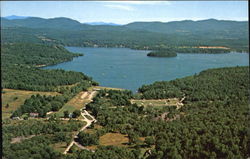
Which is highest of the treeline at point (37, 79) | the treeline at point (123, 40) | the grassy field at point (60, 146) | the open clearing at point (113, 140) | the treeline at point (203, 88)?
the treeline at point (123, 40)

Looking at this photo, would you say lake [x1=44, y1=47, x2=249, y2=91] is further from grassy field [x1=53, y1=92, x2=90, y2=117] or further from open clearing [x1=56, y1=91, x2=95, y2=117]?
grassy field [x1=53, y1=92, x2=90, y2=117]

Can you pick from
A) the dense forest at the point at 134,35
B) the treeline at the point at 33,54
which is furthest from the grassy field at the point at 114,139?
the dense forest at the point at 134,35

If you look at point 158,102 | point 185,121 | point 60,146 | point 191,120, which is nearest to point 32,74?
point 158,102

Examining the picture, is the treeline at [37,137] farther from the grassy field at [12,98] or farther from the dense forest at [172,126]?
the grassy field at [12,98]

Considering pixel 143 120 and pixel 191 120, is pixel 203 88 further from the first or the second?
pixel 143 120

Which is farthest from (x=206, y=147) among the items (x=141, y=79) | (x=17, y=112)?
(x=141, y=79)

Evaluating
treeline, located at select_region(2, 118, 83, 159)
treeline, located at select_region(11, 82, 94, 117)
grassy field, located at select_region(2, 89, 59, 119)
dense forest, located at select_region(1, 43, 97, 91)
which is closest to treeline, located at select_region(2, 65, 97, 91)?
dense forest, located at select_region(1, 43, 97, 91)

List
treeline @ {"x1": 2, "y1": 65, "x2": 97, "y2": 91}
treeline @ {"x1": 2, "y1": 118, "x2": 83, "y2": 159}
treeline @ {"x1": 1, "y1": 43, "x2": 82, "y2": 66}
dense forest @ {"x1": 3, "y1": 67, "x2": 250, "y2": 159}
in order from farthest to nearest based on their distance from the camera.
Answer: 1. treeline @ {"x1": 1, "y1": 43, "x2": 82, "y2": 66}
2. treeline @ {"x1": 2, "y1": 65, "x2": 97, "y2": 91}
3. dense forest @ {"x1": 3, "y1": 67, "x2": 250, "y2": 159}
4. treeline @ {"x1": 2, "y1": 118, "x2": 83, "y2": 159}

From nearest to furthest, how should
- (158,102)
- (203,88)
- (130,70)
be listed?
(158,102), (203,88), (130,70)
